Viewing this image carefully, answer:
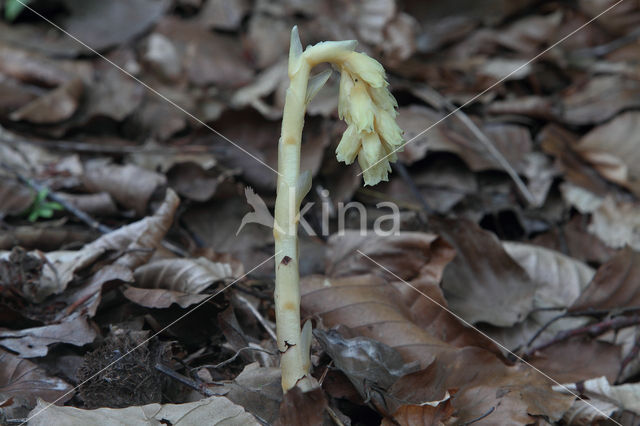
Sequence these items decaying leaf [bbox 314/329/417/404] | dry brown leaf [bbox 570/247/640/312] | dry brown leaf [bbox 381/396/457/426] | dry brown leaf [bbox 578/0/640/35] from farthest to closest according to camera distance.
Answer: dry brown leaf [bbox 578/0/640/35]
dry brown leaf [bbox 570/247/640/312]
decaying leaf [bbox 314/329/417/404]
dry brown leaf [bbox 381/396/457/426]

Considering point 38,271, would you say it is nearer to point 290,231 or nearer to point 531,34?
point 290,231

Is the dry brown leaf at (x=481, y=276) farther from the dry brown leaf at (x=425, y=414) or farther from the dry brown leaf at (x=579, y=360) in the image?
the dry brown leaf at (x=425, y=414)

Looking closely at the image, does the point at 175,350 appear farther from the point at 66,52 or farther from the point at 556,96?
the point at 556,96

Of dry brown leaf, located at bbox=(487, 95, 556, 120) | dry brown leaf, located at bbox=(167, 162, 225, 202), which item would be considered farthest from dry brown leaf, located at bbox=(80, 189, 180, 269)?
dry brown leaf, located at bbox=(487, 95, 556, 120)

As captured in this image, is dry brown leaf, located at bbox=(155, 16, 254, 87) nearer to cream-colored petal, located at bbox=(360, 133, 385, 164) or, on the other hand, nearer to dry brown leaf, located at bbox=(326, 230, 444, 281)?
dry brown leaf, located at bbox=(326, 230, 444, 281)

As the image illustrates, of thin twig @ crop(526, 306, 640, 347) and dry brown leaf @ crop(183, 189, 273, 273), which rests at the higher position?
thin twig @ crop(526, 306, 640, 347)

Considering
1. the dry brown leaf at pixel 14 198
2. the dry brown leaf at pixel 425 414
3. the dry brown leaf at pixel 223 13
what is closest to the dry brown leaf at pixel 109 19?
the dry brown leaf at pixel 223 13
